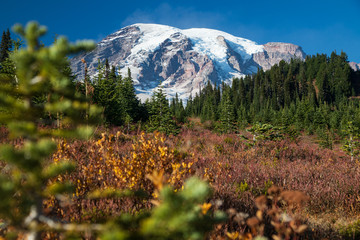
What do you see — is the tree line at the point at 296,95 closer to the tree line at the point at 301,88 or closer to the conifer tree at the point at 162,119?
the tree line at the point at 301,88

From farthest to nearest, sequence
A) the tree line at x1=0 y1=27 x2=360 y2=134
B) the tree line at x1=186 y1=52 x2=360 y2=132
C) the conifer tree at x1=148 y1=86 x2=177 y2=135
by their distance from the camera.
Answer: the tree line at x1=186 y1=52 x2=360 y2=132, the tree line at x1=0 y1=27 x2=360 y2=134, the conifer tree at x1=148 y1=86 x2=177 y2=135

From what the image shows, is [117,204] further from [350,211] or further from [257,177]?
[350,211]

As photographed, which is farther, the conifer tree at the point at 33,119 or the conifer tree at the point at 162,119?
the conifer tree at the point at 162,119

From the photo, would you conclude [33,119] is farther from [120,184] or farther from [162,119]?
[162,119]

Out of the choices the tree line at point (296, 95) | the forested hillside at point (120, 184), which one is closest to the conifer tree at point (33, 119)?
the forested hillside at point (120, 184)

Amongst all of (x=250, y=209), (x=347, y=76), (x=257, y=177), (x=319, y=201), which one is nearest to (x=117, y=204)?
(x=250, y=209)

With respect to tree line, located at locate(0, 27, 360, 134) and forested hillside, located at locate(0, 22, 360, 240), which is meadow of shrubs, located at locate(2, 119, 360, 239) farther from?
tree line, located at locate(0, 27, 360, 134)

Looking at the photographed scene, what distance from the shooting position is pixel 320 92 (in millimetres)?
67500

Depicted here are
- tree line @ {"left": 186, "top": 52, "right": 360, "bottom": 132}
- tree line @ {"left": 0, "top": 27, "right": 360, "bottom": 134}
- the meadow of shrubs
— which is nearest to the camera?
the meadow of shrubs

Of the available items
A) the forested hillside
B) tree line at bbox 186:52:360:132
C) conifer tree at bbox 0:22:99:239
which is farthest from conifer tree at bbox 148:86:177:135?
tree line at bbox 186:52:360:132

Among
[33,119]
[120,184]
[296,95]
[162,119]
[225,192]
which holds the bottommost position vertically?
[225,192]

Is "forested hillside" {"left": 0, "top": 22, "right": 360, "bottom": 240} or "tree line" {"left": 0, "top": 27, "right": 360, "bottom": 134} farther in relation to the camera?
"tree line" {"left": 0, "top": 27, "right": 360, "bottom": 134}

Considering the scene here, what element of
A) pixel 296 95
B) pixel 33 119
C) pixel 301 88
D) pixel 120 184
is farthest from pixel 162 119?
pixel 301 88

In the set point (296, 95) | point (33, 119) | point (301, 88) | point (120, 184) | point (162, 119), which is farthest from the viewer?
point (301, 88)
